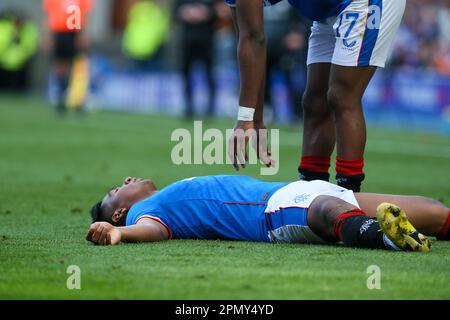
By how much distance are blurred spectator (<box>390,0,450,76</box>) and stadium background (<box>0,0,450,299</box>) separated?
31 mm

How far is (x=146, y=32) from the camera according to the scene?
28.7m

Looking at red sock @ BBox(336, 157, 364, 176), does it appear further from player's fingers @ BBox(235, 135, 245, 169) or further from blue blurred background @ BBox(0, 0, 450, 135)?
blue blurred background @ BBox(0, 0, 450, 135)

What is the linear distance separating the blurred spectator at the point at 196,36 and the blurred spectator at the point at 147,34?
940 centimetres

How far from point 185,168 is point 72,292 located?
6414 mm

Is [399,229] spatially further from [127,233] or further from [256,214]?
[127,233]

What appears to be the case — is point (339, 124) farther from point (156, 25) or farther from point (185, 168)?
point (156, 25)

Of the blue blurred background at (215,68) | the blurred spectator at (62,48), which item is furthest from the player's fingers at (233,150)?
the blurred spectator at (62,48)

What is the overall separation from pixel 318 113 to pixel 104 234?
1.84 metres

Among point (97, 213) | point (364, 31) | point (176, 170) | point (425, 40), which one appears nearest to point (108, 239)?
point (97, 213)

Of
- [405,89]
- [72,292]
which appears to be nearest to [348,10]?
[72,292]

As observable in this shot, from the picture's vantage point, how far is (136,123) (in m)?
18.1

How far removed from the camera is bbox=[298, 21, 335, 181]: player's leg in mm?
6410

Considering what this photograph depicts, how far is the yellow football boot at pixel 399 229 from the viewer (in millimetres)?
4668

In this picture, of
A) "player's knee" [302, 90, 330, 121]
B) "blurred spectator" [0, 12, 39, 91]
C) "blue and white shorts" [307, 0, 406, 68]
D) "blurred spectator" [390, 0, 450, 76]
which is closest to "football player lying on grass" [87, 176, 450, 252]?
"blue and white shorts" [307, 0, 406, 68]
